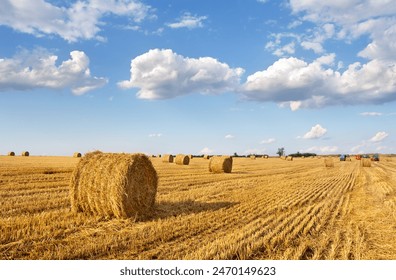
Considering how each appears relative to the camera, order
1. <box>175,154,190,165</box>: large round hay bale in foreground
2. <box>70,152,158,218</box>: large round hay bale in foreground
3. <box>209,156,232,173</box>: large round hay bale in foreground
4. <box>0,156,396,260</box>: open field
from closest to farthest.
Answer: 1. <box>0,156,396,260</box>: open field
2. <box>70,152,158,218</box>: large round hay bale in foreground
3. <box>209,156,232,173</box>: large round hay bale in foreground
4. <box>175,154,190,165</box>: large round hay bale in foreground

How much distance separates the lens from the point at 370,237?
850 cm

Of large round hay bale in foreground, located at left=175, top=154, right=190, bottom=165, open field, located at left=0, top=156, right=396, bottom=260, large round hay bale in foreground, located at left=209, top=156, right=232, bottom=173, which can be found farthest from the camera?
large round hay bale in foreground, located at left=175, top=154, right=190, bottom=165

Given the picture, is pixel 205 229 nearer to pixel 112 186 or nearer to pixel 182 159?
pixel 112 186

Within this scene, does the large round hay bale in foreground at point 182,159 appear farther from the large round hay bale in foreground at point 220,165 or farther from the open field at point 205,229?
the open field at point 205,229

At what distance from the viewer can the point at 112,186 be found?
9922 mm

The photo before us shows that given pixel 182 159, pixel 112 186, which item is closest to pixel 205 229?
pixel 112 186

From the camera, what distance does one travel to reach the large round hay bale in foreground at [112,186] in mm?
9734

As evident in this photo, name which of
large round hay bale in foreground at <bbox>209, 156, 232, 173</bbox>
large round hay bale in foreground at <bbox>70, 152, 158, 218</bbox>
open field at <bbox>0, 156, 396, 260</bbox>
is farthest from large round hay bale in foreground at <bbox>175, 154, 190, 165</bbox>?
large round hay bale in foreground at <bbox>70, 152, 158, 218</bbox>

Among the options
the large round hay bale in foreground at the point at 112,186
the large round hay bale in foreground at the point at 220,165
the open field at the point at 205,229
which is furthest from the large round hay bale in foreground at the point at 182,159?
the large round hay bale in foreground at the point at 112,186

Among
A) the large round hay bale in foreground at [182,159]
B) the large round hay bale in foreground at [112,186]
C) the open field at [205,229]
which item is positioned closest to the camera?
the open field at [205,229]

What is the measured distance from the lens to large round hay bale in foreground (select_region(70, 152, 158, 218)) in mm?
9734

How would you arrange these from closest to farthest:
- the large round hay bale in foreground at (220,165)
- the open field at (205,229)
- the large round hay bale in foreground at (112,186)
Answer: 1. the open field at (205,229)
2. the large round hay bale in foreground at (112,186)
3. the large round hay bale in foreground at (220,165)

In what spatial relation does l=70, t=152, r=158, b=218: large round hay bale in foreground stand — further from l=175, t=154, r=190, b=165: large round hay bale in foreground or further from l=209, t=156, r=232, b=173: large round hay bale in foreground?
l=175, t=154, r=190, b=165: large round hay bale in foreground
